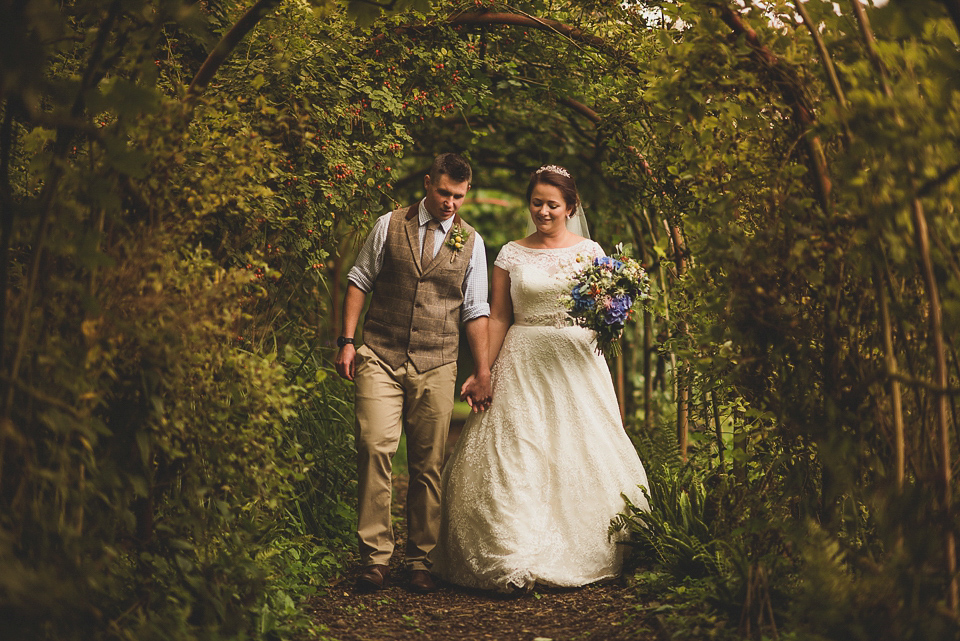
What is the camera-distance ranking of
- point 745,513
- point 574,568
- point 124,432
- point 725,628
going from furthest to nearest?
point 574,568 → point 745,513 → point 725,628 → point 124,432

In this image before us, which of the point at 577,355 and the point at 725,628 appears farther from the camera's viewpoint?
the point at 577,355

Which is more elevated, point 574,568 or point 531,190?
point 531,190

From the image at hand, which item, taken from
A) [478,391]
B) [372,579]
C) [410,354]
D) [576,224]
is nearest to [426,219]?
[410,354]

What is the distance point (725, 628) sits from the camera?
9.73ft

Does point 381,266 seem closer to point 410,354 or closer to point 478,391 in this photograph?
point 410,354

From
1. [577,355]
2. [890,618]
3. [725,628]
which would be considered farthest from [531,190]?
[890,618]

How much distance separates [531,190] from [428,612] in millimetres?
2279

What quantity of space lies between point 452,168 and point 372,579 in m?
2.05

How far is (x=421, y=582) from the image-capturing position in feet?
13.1

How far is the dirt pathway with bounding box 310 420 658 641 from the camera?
132 inches

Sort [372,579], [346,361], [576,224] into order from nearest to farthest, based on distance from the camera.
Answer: [372,579] → [346,361] → [576,224]

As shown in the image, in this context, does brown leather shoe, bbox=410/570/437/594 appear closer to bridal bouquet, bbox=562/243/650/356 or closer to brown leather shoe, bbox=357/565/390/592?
brown leather shoe, bbox=357/565/390/592

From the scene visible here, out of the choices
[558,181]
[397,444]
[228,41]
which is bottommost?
[397,444]

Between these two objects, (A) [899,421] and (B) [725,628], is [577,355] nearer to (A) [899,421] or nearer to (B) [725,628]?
(B) [725,628]
